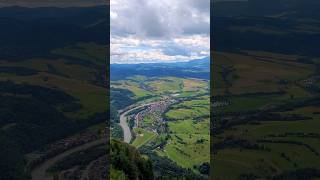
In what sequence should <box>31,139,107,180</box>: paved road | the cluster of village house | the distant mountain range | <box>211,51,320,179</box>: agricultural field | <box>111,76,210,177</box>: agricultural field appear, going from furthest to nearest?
the distant mountain range → the cluster of village house → <box>111,76,210,177</box>: agricultural field → <box>211,51,320,179</box>: agricultural field → <box>31,139,107,180</box>: paved road

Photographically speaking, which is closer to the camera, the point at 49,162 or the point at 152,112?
the point at 49,162

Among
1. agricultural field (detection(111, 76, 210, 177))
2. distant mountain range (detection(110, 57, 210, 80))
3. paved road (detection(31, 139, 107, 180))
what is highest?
distant mountain range (detection(110, 57, 210, 80))

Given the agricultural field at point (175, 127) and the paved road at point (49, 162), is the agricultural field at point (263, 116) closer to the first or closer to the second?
the paved road at point (49, 162)

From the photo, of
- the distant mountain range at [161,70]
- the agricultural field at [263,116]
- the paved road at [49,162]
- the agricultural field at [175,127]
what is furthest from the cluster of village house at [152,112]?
the paved road at [49,162]

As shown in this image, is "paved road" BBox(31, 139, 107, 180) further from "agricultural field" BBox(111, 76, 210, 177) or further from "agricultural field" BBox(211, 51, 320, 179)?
"agricultural field" BBox(111, 76, 210, 177)

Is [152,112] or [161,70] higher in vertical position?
[161,70]

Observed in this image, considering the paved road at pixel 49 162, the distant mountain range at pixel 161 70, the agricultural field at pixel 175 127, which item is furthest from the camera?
the distant mountain range at pixel 161 70

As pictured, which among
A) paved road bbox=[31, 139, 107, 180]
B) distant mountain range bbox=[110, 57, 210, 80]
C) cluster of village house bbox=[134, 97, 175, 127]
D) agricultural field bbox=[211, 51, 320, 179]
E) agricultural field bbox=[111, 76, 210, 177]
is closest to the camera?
paved road bbox=[31, 139, 107, 180]

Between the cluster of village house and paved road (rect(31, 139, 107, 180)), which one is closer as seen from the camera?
paved road (rect(31, 139, 107, 180))

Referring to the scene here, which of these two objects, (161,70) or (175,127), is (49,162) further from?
(161,70)

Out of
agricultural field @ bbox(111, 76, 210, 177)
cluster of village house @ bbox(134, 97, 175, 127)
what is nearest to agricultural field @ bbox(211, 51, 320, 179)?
agricultural field @ bbox(111, 76, 210, 177)

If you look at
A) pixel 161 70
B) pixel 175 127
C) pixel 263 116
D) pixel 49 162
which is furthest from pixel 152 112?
pixel 161 70
